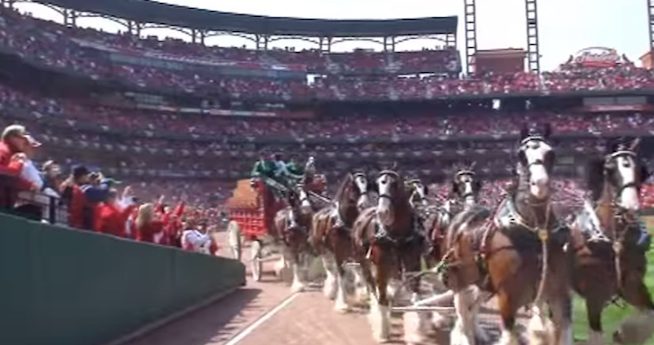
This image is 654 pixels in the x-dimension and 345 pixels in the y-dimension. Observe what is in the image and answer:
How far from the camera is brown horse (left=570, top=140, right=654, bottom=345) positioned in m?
8.13

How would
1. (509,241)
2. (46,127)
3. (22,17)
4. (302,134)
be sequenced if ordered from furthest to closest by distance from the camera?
(302,134) → (22,17) → (46,127) → (509,241)

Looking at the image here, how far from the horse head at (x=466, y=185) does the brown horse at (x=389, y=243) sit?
6.55 ft

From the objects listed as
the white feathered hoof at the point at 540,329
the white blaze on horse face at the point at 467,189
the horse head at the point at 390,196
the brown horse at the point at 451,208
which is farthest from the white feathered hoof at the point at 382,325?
the white feathered hoof at the point at 540,329

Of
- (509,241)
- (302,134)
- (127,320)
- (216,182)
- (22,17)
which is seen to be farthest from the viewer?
(302,134)

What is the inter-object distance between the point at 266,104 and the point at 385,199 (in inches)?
2197

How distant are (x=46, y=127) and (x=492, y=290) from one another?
43848 mm

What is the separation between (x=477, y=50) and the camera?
76.2 m

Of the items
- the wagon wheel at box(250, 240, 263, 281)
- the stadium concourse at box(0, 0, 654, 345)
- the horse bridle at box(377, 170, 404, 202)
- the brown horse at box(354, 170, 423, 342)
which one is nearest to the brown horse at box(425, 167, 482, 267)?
the brown horse at box(354, 170, 423, 342)

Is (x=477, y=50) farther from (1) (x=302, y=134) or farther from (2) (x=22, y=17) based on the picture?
(2) (x=22, y=17)

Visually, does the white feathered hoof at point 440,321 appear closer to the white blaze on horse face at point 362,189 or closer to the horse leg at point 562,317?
the white blaze on horse face at point 362,189

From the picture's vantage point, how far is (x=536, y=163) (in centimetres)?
760

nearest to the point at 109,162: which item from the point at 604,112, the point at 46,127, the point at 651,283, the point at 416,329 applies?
the point at 46,127

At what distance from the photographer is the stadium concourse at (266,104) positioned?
169 ft

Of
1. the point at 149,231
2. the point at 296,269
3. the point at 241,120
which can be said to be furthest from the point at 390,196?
the point at 241,120
